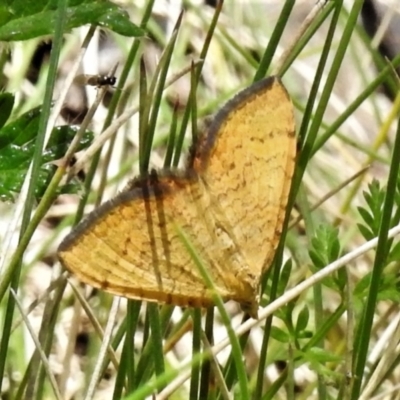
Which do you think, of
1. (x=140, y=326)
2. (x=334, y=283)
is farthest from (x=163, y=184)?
(x=140, y=326)

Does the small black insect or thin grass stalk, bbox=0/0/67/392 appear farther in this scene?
the small black insect

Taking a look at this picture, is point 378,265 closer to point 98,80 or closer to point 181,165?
→ point 98,80

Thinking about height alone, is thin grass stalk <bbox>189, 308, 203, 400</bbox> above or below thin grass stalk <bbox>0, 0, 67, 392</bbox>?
below

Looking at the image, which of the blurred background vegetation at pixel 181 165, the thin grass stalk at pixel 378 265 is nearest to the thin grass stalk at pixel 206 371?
the blurred background vegetation at pixel 181 165

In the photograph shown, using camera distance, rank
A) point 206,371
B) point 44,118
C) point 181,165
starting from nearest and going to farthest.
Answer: point 44,118
point 206,371
point 181,165

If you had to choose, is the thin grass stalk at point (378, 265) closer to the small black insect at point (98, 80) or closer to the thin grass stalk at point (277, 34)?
the thin grass stalk at point (277, 34)

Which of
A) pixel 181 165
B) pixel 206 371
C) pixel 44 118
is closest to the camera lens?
pixel 44 118

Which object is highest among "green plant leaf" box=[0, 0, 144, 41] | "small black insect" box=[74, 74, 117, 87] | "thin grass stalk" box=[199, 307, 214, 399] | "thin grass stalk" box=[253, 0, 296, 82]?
"green plant leaf" box=[0, 0, 144, 41]

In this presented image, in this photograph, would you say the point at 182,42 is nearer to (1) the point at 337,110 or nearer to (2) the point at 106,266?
(1) the point at 337,110

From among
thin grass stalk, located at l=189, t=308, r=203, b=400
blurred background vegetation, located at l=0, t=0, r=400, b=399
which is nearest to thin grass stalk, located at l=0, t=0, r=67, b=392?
blurred background vegetation, located at l=0, t=0, r=400, b=399

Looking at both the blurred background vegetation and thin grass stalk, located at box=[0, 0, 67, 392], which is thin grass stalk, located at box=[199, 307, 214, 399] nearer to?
the blurred background vegetation

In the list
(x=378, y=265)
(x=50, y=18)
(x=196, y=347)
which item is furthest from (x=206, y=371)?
(x=50, y=18)
